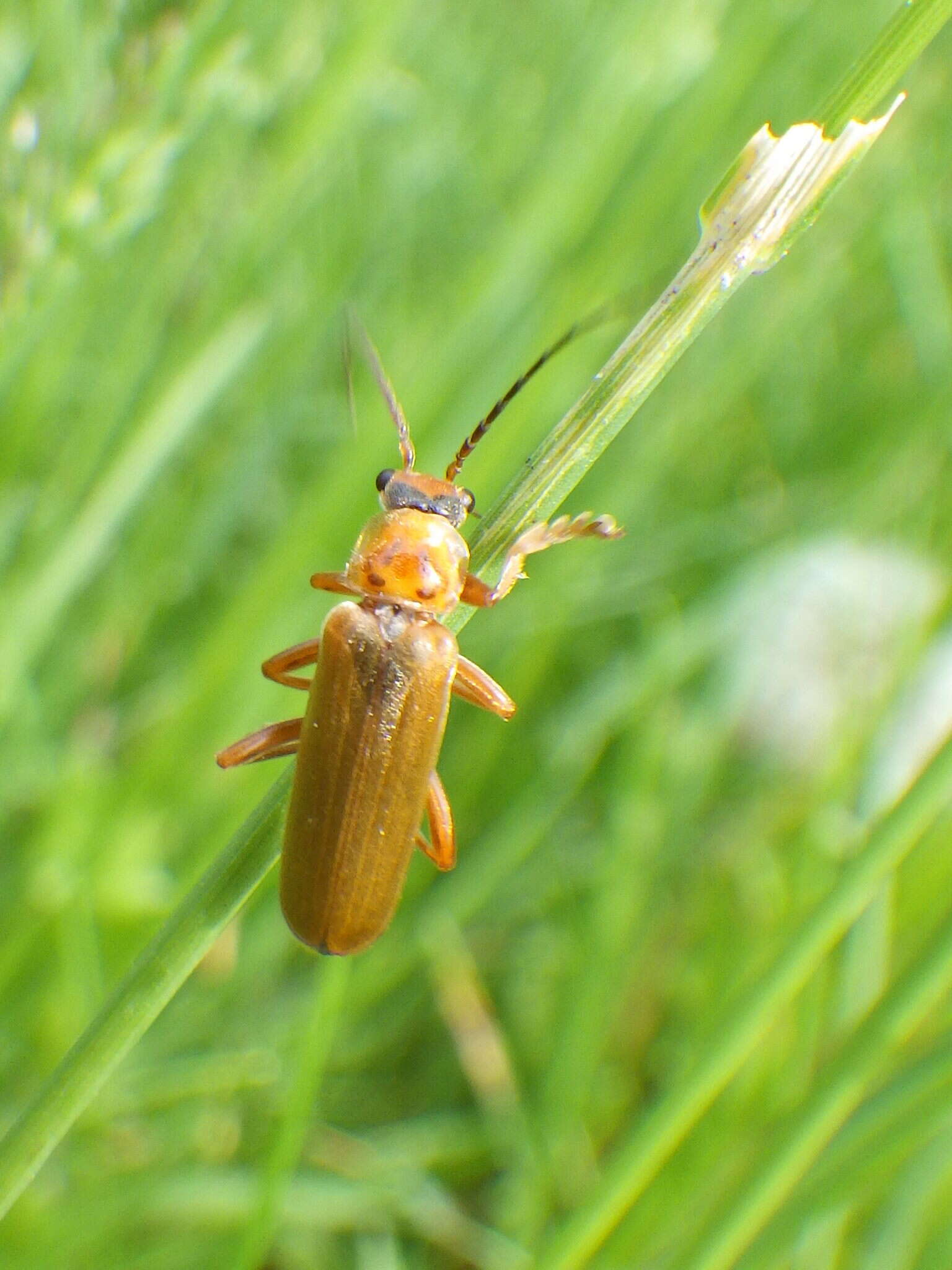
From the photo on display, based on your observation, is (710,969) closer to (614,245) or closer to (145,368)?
(614,245)

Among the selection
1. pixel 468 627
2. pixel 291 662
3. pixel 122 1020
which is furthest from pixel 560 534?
pixel 468 627

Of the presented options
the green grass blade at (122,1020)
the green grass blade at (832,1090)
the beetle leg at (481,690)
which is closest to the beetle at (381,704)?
the beetle leg at (481,690)

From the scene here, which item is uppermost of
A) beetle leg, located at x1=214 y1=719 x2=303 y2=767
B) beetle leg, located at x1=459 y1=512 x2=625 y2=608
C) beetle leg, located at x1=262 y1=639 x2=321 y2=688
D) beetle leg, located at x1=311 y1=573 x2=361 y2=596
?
beetle leg, located at x1=459 y1=512 x2=625 y2=608


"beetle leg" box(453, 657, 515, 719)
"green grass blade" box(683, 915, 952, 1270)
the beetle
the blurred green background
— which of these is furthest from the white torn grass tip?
"beetle leg" box(453, 657, 515, 719)

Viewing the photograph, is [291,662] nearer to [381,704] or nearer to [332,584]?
[332,584]

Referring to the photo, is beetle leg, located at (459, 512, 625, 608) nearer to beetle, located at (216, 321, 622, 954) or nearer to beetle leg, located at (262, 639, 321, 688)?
beetle, located at (216, 321, 622, 954)

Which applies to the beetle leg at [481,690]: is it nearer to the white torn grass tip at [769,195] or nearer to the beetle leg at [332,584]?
the beetle leg at [332,584]
